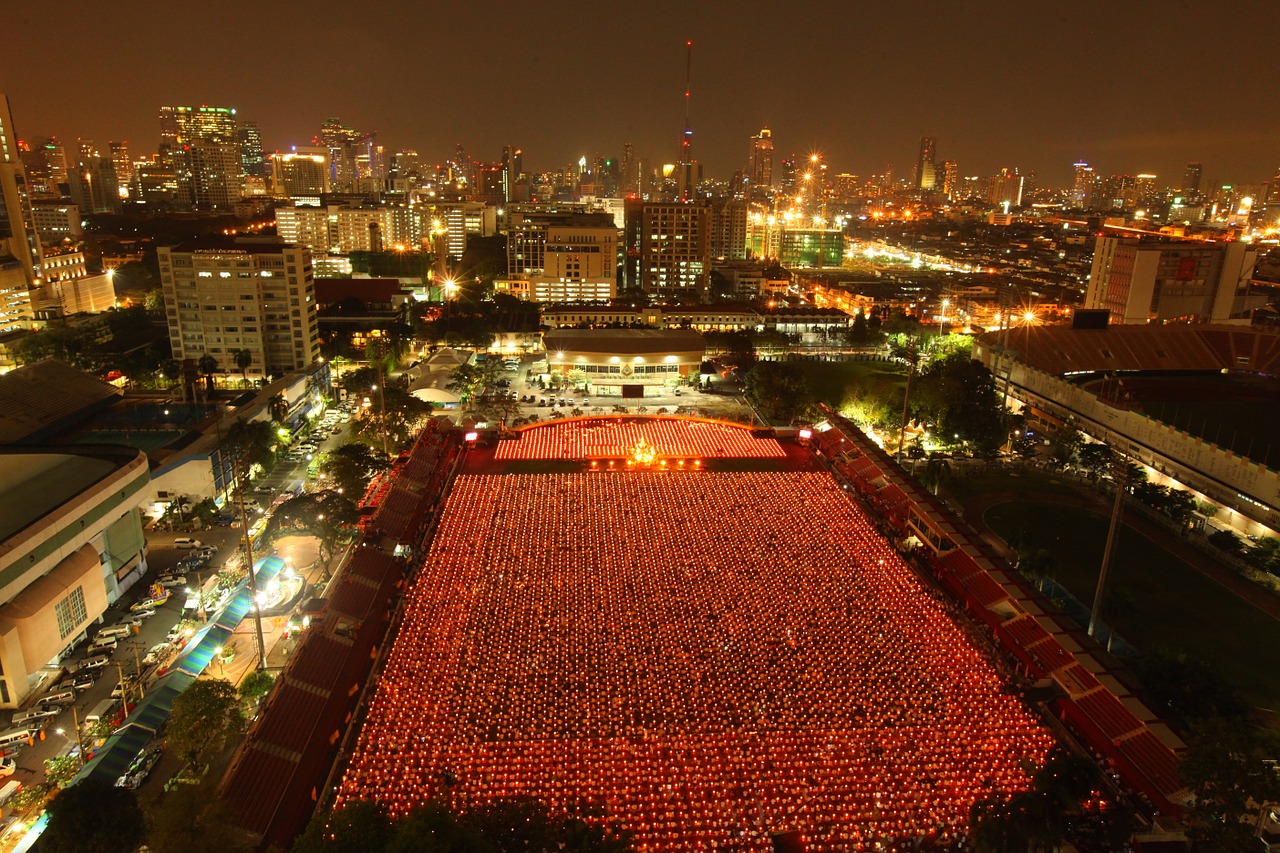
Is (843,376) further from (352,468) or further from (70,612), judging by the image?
(70,612)

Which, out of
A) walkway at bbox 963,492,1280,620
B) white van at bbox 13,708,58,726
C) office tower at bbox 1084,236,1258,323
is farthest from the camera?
office tower at bbox 1084,236,1258,323

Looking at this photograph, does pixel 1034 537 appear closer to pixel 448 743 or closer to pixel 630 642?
pixel 630 642

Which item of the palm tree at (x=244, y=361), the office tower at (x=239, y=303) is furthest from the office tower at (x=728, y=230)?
the palm tree at (x=244, y=361)

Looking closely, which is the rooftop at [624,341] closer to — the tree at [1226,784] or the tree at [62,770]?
the tree at [62,770]

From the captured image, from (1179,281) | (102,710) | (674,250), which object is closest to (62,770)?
(102,710)

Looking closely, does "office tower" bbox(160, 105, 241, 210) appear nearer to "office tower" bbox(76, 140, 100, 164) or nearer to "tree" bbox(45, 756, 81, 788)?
"office tower" bbox(76, 140, 100, 164)

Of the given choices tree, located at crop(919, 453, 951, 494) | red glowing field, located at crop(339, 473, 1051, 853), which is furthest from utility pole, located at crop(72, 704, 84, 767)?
tree, located at crop(919, 453, 951, 494)
